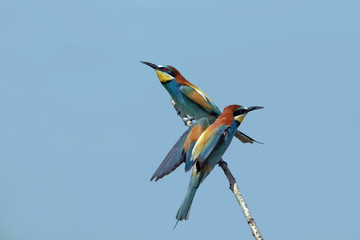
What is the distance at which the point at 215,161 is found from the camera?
11.1ft

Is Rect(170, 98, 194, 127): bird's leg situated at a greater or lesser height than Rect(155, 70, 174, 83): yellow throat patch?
lesser

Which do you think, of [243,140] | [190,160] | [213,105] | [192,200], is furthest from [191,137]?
[213,105]

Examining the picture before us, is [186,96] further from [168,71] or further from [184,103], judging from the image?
[168,71]

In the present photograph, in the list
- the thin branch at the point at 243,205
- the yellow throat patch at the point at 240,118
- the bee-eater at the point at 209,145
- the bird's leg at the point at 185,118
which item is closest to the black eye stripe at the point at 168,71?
the bird's leg at the point at 185,118

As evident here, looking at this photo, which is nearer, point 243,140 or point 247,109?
point 247,109

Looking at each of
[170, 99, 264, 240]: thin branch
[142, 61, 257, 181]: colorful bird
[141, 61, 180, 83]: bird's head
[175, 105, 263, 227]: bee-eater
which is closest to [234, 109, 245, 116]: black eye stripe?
[175, 105, 263, 227]: bee-eater

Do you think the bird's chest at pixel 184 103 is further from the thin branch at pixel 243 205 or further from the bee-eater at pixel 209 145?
the thin branch at pixel 243 205

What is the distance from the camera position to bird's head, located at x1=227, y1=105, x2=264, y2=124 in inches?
136

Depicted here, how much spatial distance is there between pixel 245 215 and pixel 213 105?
2.00 meters

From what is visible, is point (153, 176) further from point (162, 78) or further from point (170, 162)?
point (162, 78)

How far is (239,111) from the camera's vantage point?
346 centimetres

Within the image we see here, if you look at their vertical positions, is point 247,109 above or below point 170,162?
above

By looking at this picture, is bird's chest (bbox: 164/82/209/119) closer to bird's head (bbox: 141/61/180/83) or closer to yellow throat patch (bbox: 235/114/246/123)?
bird's head (bbox: 141/61/180/83)

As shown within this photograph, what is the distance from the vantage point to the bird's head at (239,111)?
3.45m
